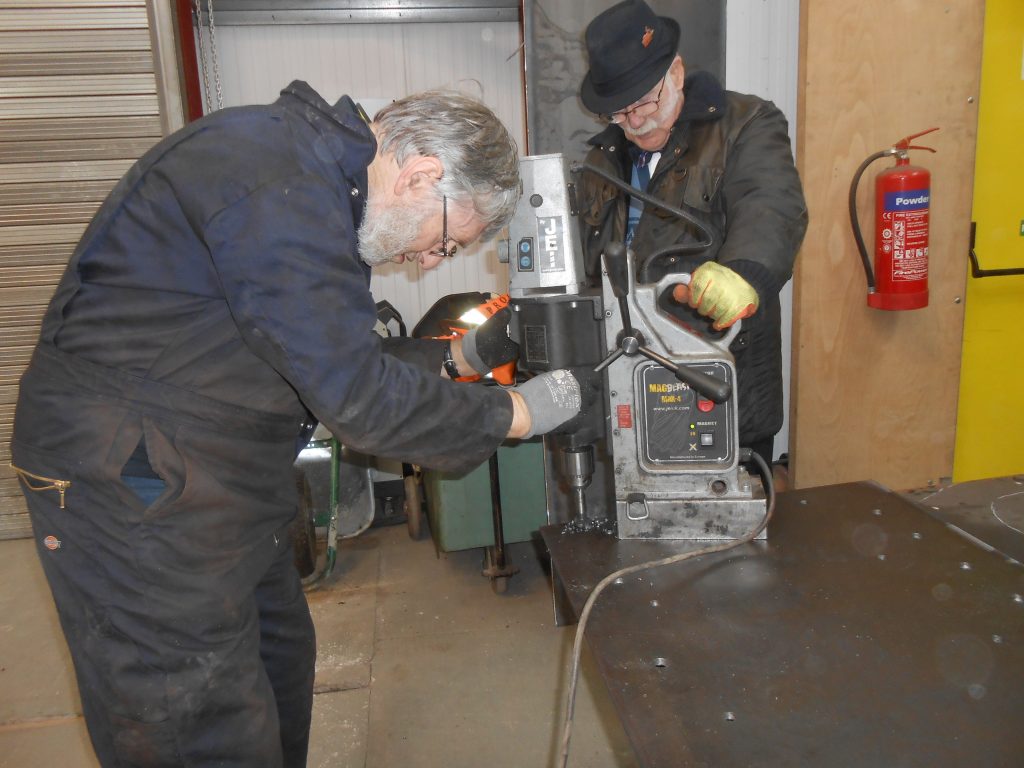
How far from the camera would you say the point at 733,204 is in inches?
64.3

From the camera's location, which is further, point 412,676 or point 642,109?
point 412,676

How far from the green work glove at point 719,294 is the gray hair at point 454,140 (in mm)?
343

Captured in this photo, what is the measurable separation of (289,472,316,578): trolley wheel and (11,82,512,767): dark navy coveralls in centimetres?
147

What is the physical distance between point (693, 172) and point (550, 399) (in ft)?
2.81

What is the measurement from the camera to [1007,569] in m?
1.00

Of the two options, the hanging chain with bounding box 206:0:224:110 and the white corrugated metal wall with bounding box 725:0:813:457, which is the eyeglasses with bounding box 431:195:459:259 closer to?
the white corrugated metal wall with bounding box 725:0:813:457

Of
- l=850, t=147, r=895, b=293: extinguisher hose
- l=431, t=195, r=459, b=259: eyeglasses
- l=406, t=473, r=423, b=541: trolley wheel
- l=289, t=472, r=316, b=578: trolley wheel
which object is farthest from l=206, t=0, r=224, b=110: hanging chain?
l=850, t=147, r=895, b=293: extinguisher hose

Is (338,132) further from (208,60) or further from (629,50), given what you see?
(208,60)

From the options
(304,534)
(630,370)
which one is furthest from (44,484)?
(304,534)

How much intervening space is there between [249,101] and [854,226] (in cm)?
226

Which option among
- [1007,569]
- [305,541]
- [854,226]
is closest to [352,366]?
[1007,569]

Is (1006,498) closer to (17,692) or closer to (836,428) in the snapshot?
(836,428)

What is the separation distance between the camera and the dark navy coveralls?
2.81 feet

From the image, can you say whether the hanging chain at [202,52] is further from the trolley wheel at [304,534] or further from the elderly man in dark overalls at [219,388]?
the elderly man in dark overalls at [219,388]
